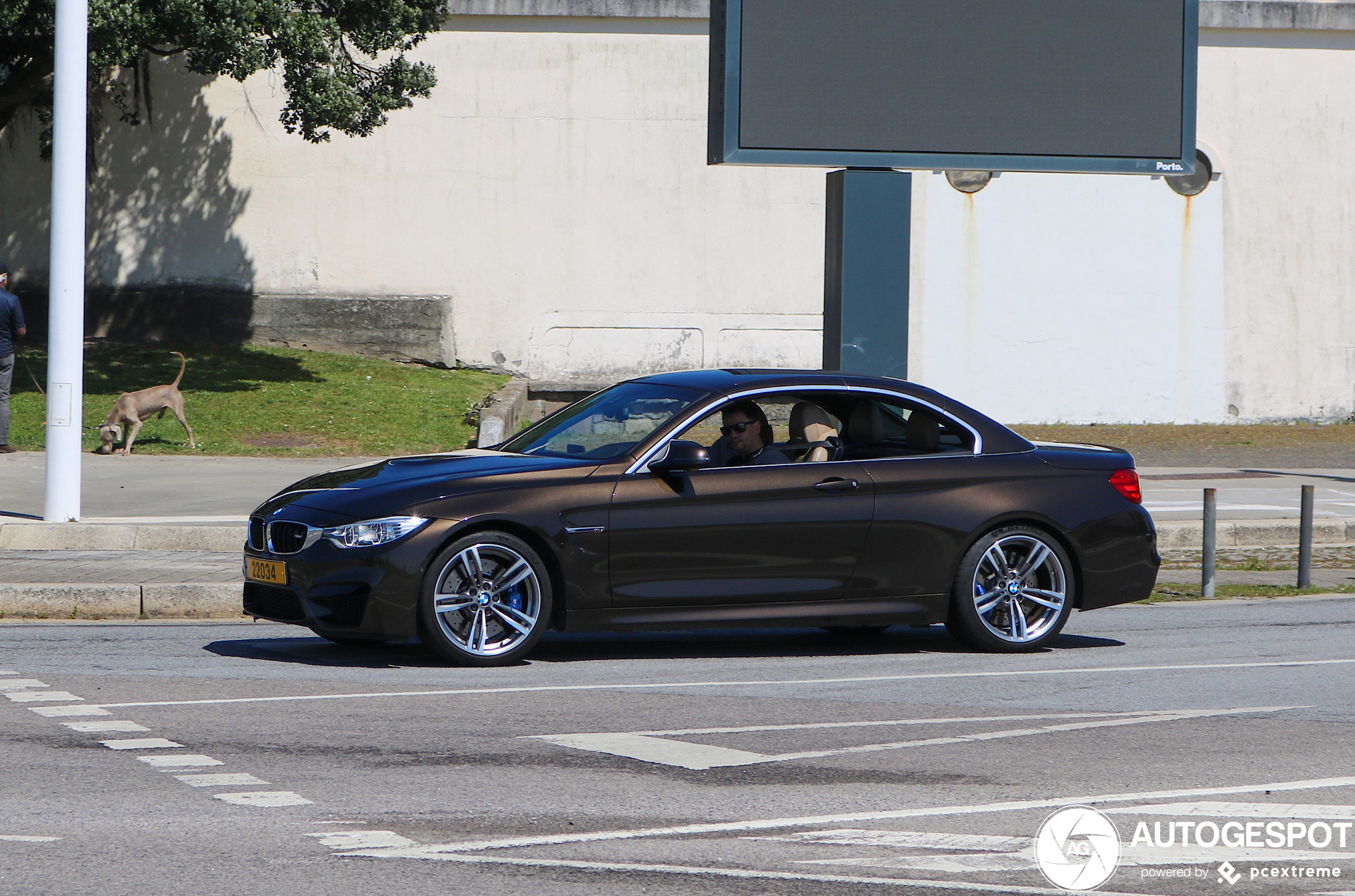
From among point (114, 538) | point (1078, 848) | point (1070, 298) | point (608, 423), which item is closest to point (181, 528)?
point (114, 538)

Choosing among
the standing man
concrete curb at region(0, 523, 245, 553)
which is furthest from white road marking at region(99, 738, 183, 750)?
the standing man

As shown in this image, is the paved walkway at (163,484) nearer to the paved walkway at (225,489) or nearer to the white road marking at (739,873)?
the paved walkway at (225,489)

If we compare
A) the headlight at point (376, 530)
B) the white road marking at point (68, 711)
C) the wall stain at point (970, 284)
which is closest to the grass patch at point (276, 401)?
the wall stain at point (970, 284)

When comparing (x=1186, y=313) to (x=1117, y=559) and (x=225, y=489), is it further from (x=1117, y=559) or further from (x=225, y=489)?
(x=1117, y=559)

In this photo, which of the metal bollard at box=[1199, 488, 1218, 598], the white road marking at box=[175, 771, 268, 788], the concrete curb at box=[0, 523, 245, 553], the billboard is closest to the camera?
the white road marking at box=[175, 771, 268, 788]

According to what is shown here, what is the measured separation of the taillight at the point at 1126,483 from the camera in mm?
8906

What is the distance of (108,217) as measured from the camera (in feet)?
81.8

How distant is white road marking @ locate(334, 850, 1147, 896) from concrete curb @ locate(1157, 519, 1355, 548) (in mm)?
9377

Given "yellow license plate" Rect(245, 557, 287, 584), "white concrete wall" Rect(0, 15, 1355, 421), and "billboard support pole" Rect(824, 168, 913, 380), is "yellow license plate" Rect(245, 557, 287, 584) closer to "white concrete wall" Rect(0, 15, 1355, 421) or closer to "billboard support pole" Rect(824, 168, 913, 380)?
"billboard support pole" Rect(824, 168, 913, 380)

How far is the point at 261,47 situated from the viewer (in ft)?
66.2

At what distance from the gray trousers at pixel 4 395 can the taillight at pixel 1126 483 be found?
1173cm

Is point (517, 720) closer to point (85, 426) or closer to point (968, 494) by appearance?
point (968, 494)

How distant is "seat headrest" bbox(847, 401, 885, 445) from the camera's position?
8.84 m

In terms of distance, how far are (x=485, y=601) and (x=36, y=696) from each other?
6.91ft
